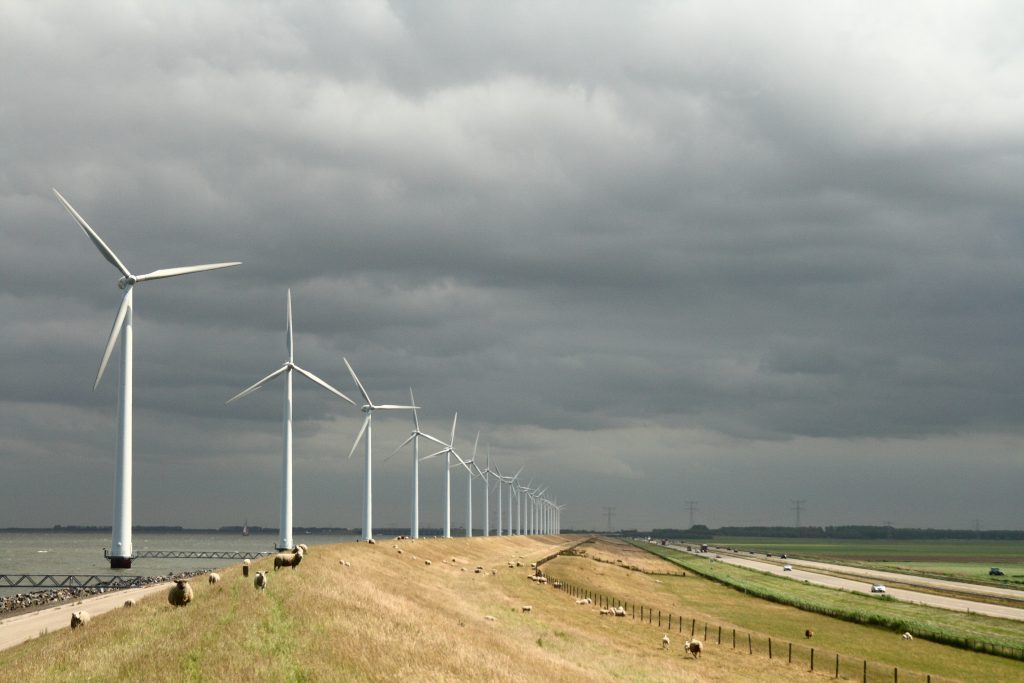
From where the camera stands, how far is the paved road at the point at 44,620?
6994 cm

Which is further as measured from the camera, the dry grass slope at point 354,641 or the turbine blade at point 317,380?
the turbine blade at point 317,380

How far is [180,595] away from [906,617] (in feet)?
287

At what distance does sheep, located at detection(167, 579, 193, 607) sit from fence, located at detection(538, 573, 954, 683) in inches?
1625

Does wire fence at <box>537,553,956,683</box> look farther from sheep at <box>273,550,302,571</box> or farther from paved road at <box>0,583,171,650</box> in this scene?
paved road at <box>0,583,171,650</box>

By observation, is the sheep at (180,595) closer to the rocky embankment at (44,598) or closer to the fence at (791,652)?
the fence at (791,652)

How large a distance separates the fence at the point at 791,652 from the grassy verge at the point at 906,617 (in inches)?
648

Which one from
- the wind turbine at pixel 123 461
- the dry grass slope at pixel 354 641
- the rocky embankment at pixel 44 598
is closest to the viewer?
the dry grass slope at pixel 354 641

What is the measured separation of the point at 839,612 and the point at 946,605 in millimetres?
30694

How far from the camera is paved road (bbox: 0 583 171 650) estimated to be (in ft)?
229

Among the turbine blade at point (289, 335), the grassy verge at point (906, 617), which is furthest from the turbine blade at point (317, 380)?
the grassy verge at point (906, 617)

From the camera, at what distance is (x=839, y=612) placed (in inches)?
4532

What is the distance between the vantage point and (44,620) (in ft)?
275

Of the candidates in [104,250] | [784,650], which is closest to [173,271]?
[104,250]

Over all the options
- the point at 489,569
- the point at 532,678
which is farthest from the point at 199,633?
the point at 489,569
